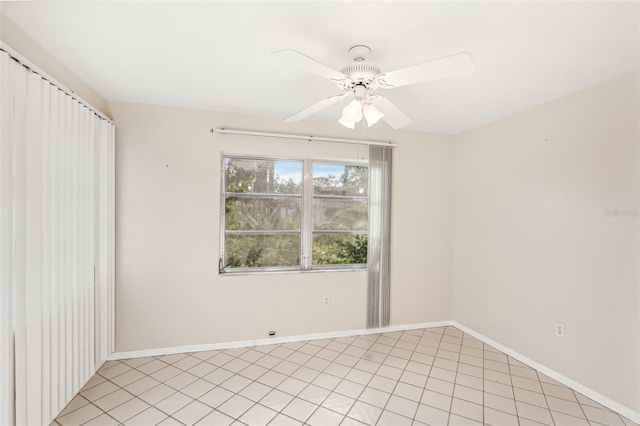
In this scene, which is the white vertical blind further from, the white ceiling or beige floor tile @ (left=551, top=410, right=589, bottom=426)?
beige floor tile @ (left=551, top=410, right=589, bottom=426)

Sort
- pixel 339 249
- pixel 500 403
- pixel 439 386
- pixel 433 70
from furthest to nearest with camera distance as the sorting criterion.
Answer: pixel 339 249
pixel 439 386
pixel 500 403
pixel 433 70

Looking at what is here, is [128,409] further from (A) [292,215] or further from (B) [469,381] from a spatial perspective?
(B) [469,381]

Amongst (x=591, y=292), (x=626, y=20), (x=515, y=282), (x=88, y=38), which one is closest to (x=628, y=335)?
(x=591, y=292)

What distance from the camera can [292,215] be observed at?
3436 millimetres

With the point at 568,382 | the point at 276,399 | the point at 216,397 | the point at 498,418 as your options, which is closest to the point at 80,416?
the point at 216,397

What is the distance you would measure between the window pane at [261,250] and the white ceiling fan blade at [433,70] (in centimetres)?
214


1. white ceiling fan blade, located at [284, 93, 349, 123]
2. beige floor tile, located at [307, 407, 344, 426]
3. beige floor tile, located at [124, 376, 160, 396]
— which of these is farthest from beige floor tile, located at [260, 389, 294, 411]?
white ceiling fan blade, located at [284, 93, 349, 123]

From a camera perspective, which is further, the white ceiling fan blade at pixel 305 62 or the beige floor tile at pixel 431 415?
the beige floor tile at pixel 431 415

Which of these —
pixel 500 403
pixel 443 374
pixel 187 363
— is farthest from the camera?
pixel 187 363

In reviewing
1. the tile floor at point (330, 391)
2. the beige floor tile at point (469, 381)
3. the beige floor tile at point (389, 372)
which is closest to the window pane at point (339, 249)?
the tile floor at point (330, 391)

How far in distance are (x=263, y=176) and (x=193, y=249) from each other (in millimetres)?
1069

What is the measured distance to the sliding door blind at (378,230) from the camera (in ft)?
11.5

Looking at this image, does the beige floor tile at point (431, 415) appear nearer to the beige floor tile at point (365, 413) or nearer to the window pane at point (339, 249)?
the beige floor tile at point (365, 413)

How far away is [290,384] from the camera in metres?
2.47
